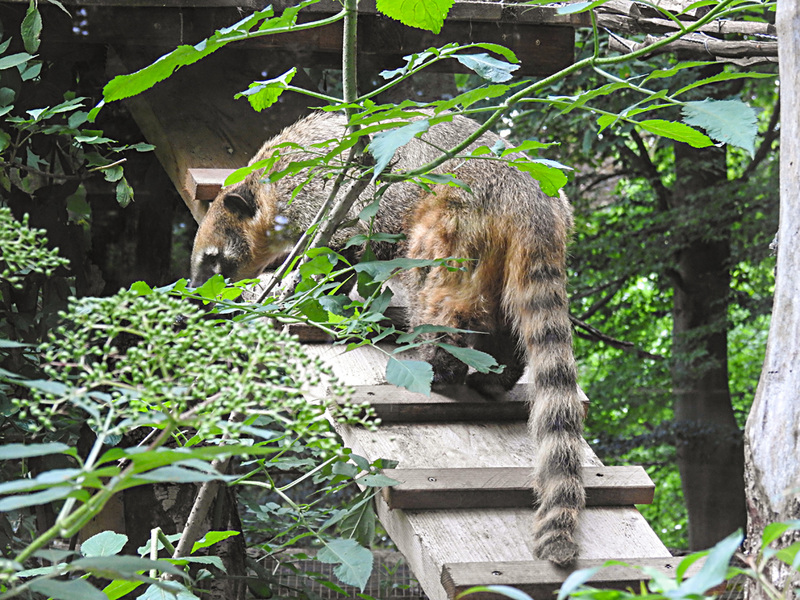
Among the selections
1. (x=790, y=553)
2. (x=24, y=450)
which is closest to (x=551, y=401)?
(x=790, y=553)

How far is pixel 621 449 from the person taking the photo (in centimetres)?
895

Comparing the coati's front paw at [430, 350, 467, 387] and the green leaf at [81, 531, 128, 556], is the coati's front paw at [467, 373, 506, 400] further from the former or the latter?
the green leaf at [81, 531, 128, 556]

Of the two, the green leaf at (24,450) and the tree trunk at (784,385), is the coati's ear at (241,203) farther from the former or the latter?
the green leaf at (24,450)

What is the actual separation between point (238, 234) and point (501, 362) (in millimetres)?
1527

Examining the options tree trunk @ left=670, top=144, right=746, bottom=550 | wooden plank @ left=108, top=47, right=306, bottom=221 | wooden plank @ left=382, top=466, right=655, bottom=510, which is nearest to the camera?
wooden plank @ left=382, top=466, right=655, bottom=510

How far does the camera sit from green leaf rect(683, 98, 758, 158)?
173 centimetres

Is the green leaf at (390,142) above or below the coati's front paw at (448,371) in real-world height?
above

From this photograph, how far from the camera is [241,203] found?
4.27 meters

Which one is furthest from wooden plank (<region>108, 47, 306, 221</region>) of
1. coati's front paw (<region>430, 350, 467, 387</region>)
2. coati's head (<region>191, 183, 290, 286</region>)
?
coati's front paw (<region>430, 350, 467, 387</region>)

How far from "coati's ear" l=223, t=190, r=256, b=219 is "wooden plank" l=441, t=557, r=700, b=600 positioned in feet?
7.95

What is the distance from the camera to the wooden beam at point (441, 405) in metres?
3.19

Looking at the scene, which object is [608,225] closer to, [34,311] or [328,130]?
[328,130]

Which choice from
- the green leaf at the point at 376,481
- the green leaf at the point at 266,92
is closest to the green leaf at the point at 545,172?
the green leaf at the point at 266,92

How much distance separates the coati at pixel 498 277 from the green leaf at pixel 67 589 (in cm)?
144
